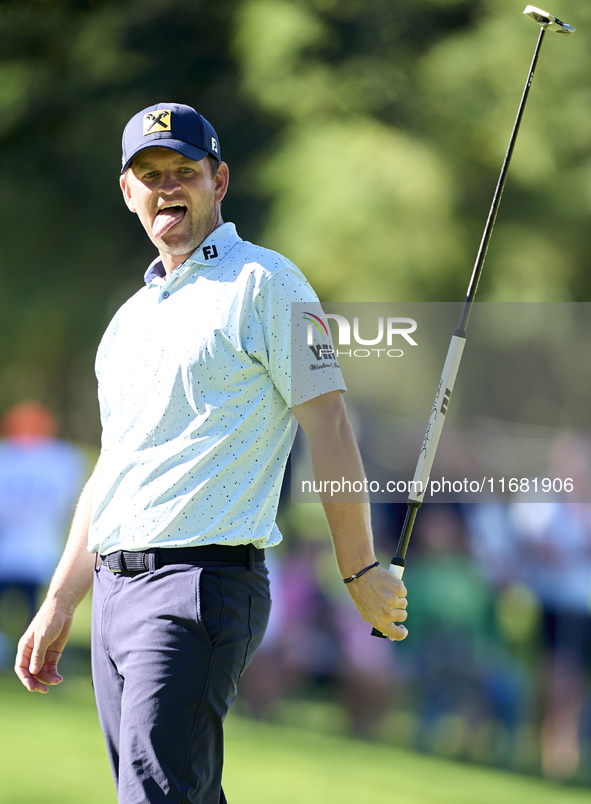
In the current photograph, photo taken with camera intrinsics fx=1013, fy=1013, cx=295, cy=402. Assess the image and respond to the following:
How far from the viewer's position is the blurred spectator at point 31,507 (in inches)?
234

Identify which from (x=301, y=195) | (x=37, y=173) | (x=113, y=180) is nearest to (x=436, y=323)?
(x=301, y=195)

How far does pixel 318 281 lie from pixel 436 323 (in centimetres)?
80

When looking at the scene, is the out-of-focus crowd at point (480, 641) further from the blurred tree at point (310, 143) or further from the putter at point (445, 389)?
the putter at point (445, 389)

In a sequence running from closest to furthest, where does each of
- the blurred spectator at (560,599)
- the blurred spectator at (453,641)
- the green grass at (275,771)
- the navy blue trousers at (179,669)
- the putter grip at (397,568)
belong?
1. the navy blue trousers at (179,669)
2. the putter grip at (397,568)
3. the green grass at (275,771)
4. the blurred spectator at (560,599)
5. the blurred spectator at (453,641)

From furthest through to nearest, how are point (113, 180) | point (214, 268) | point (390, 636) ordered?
point (113, 180), point (214, 268), point (390, 636)

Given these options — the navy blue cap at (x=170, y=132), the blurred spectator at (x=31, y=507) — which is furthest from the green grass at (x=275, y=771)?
the navy blue cap at (x=170, y=132)

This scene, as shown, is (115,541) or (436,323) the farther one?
(436,323)

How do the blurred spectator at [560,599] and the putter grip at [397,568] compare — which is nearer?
the putter grip at [397,568]

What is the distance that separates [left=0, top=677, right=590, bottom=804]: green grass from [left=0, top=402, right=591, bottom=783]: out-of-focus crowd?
0.64 feet

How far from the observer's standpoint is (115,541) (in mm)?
1865

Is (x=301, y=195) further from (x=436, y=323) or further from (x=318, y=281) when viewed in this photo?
(x=436, y=323)

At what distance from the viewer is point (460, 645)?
5207 mm

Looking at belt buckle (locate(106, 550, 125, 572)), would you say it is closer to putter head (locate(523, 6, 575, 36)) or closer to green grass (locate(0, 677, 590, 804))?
putter head (locate(523, 6, 575, 36))

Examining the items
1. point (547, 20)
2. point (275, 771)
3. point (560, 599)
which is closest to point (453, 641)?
point (560, 599)
